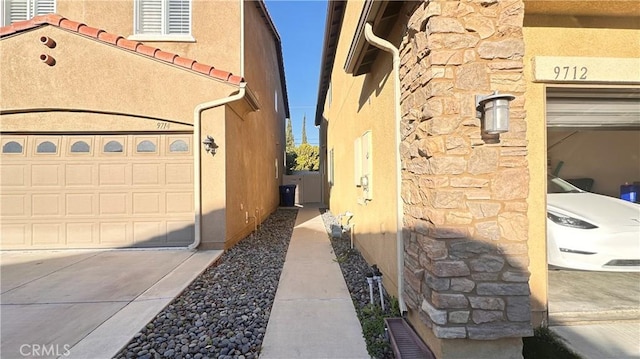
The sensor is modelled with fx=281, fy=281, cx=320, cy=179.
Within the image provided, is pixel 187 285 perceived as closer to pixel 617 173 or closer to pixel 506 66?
pixel 506 66

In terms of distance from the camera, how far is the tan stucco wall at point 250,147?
6.62 metres

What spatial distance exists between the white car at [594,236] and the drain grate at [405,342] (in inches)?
81.4

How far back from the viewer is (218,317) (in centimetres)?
332

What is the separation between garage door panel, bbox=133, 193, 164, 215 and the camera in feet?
20.3

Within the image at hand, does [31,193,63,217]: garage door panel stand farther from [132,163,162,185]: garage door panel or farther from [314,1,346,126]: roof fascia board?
[314,1,346,126]: roof fascia board

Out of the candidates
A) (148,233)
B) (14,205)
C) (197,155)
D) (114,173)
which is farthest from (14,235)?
(197,155)

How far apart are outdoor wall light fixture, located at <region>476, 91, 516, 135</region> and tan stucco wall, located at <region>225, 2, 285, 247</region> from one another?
5279 mm

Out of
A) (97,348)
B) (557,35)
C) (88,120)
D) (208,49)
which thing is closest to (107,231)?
(88,120)

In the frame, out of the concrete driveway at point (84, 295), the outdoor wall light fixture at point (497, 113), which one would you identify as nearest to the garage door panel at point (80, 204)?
the concrete driveway at point (84, 295)

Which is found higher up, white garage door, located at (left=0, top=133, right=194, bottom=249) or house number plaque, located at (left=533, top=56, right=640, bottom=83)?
house number plaque, located at (left=533, top=56, right=640, bottom=83)

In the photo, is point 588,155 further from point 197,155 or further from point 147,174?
point 147,174

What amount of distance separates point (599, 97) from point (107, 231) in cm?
851

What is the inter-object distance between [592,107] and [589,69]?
50 centimetres

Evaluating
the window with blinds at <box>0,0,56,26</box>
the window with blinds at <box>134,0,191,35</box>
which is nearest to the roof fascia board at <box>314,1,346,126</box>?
the window with blinds at <box>134,0,191,35</box>
